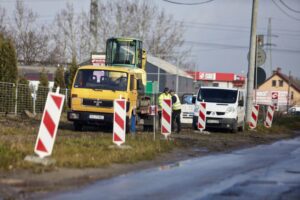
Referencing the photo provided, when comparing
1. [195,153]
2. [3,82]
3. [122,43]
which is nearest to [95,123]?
[195,153]

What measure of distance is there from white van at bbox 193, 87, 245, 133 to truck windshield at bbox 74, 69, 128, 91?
554 centimetres

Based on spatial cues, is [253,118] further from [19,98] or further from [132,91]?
[19,98]

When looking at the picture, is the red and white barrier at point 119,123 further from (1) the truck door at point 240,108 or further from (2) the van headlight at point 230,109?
(1) the truck door at point 240,108

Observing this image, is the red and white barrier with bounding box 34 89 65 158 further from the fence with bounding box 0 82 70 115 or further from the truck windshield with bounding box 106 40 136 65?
the fence with bounding box 0 82 70 115

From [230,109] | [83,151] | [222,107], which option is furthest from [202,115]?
[83,151]

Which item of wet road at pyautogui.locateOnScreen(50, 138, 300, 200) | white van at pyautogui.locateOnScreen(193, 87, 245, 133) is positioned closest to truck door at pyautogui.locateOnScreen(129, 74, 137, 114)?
white van at pyautogui.locateOnScreen(193, 87, 245, 133)

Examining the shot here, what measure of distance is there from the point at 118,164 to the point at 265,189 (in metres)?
3.82

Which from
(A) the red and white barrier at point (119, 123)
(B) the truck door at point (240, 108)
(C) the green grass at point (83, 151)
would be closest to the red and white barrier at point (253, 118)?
(B) the truck door at point (240, 108)

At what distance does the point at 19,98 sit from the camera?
3148 centimetres

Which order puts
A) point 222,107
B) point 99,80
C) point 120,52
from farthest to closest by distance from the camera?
point 120,52 → point 222,107 → point 99,80

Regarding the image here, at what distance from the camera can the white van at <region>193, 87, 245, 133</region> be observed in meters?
26.7

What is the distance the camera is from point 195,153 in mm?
16922

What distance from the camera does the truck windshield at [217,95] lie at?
27.5 m

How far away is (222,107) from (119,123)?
A: 1187 cm
